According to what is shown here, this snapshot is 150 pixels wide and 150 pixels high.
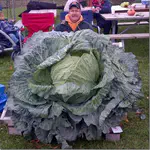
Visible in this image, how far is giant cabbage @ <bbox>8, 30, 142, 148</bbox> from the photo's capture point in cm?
273

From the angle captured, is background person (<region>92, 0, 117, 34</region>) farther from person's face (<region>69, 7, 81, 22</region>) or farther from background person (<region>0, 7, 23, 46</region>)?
person's face (<region>69, 7, 81, 22</region>)

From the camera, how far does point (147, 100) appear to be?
3906 mm

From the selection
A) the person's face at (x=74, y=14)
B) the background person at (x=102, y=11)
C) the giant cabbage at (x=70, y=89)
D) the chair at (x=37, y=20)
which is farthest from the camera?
the background person at (x=102, y=11)

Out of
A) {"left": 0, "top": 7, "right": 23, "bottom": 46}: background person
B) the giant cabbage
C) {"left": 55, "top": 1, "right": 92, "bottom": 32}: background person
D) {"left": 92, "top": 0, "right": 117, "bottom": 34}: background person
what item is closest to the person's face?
A: {"left": 55, "top": 1, "right": 92, "bottom": 32}: background person

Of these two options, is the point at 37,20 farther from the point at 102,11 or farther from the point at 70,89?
the point at 70,89

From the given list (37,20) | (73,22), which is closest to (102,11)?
(37,20)

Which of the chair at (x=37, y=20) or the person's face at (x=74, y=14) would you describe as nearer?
the person's face at (x=74, y=14)

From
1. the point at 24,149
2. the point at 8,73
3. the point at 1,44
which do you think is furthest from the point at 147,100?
the point at 1,44

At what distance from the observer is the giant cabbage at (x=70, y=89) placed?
273 cm

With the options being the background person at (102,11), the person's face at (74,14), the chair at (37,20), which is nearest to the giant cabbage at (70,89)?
the person's face at (74,14)

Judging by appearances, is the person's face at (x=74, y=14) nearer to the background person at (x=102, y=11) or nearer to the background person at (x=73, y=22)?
the background person at (x=73, y=22)

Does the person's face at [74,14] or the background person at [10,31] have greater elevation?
the person's face at [74,14]

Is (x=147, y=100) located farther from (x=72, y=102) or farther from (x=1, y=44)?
(x=1, y=44)

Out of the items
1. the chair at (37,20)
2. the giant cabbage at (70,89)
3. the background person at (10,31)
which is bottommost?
the giant cabbage at (70,89)
